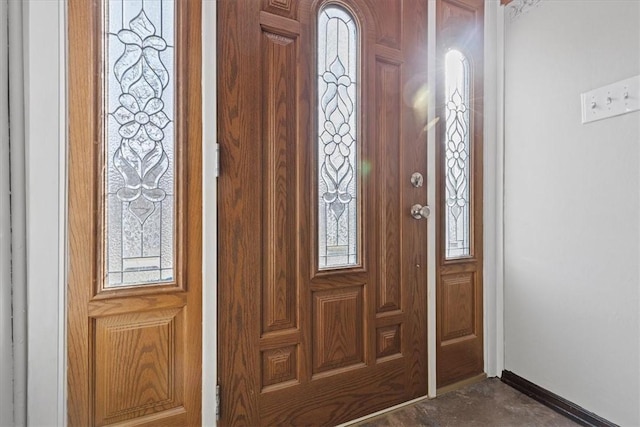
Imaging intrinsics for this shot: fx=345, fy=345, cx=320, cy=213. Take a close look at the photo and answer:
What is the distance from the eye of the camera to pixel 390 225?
4.99 feet

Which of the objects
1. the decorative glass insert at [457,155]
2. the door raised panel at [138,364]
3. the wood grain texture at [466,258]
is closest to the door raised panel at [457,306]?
the wood grain texture at [466,258]

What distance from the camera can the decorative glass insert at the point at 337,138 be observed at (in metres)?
1.38

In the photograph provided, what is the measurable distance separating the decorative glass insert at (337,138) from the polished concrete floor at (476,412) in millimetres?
717

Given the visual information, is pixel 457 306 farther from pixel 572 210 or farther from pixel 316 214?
pixel 316 214

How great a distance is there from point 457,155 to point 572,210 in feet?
1.79

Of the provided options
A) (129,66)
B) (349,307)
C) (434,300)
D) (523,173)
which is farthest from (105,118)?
(523,173)

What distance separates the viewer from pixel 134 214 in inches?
43.0

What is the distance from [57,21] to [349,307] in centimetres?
136

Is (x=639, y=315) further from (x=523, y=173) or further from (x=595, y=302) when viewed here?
(x=523, y=173)

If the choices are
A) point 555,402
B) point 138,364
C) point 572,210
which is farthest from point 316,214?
point 555,402

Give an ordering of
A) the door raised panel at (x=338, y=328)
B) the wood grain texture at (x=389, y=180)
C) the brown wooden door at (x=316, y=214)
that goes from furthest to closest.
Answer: the wood grain texture at (x=389, y=180) < the door raised panel at (x=338, y=328) < the brown wooden door at (x=316, y=214)

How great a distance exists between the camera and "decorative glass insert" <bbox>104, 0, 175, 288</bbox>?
1.06 m

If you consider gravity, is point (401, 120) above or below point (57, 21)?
below

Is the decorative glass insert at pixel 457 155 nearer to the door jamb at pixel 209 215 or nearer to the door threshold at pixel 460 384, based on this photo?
the door threshold at pixel 460 384
